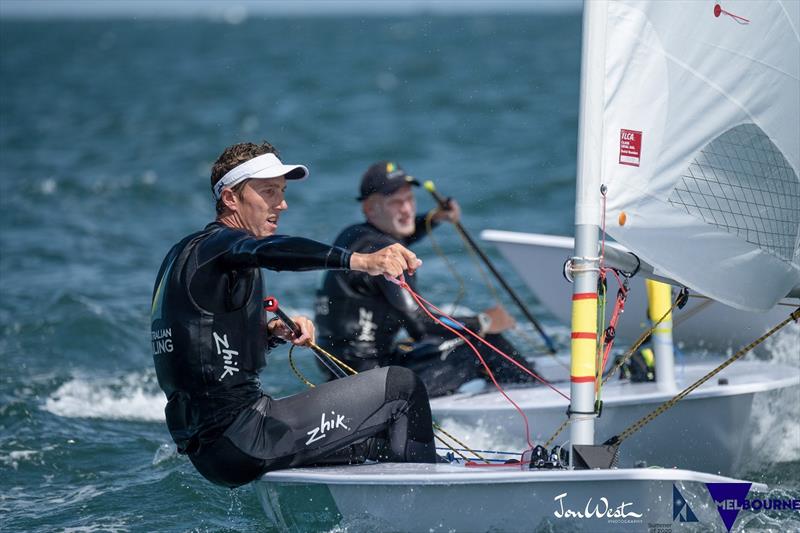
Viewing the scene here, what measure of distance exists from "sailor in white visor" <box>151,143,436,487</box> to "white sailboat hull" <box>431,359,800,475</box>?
4.49 feet

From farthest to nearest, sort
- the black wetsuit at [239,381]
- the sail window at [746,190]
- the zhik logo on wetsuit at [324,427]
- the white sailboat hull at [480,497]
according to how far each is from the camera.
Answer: the sail window at [746,190] < the zhik logo on wetsuit at [324,427] < the black wetsuit at [239,381] < the white sailboat hull at [480,497]

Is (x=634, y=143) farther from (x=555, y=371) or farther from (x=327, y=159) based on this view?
(x=327, y=159)

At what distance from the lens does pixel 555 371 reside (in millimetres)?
5473

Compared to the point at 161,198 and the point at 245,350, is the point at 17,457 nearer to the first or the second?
the point at 245,350

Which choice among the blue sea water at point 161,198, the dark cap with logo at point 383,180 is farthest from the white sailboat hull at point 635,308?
the dark cap with logo at point 383,180

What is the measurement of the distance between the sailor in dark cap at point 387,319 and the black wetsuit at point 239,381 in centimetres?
123

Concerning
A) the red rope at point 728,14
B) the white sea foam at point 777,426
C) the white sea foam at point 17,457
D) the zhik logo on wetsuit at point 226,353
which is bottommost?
the white sea foam at point 17,457

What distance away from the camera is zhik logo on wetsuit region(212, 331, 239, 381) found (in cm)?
307

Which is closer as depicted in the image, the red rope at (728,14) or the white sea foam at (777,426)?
the red rope at (728,14)

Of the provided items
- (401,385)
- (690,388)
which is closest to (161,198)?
(401,385)

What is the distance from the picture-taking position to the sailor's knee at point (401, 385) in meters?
3.36

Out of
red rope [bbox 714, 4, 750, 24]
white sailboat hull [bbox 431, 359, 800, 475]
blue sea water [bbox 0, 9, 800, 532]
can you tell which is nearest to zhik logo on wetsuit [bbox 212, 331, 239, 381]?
blue sea water [bbox 0, 9, 800, 532]

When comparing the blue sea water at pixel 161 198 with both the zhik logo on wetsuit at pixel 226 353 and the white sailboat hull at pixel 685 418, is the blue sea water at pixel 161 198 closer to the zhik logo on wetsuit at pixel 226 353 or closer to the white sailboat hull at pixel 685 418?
the white sailboat hull at pixel 685 418

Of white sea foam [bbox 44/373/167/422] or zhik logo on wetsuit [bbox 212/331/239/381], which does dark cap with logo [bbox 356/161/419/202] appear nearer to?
white sea foam [bbox 44/373/167/422]
